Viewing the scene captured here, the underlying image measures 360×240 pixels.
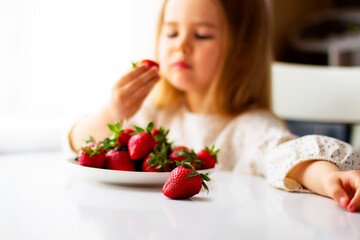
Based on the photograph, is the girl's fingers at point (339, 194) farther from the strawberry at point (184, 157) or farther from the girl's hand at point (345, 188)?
the strawberry at point (184, 157)

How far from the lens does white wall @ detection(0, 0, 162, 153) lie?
1538mm

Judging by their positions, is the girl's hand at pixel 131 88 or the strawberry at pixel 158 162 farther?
the girl's hand at pixel 131 88

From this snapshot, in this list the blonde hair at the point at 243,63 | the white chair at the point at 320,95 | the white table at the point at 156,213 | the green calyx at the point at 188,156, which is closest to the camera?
the white table at the point at 156,213

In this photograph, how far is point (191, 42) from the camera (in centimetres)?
132

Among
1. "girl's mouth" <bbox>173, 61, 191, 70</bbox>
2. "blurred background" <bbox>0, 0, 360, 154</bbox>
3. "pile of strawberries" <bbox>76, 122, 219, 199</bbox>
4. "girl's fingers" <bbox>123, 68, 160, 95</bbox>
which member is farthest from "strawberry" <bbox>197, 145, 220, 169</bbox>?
"blurred background" <bbox>0, 0, 360, 154</bbox>

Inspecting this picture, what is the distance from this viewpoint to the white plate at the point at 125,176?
777 mm

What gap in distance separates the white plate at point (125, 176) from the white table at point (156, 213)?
2 centimetres

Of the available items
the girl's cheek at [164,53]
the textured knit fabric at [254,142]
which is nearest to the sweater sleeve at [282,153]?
the textured knit fabric at [254,142]

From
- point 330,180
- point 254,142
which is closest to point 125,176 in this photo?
point 330,180

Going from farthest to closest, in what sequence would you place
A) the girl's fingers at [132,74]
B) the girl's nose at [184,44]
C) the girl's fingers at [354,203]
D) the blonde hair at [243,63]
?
1. the blonde hair at [243,63]
2. the girl's nose at [184,44]
3. the girl's fingers at [132,74]
4. the girl's fingers at [354,203]

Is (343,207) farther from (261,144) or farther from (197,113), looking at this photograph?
(197,113)

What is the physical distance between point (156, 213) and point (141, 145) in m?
0.16

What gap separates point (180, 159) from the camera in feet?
2.63

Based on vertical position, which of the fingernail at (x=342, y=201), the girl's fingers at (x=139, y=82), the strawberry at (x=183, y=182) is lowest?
the fingernail at (x=342, y=201)
